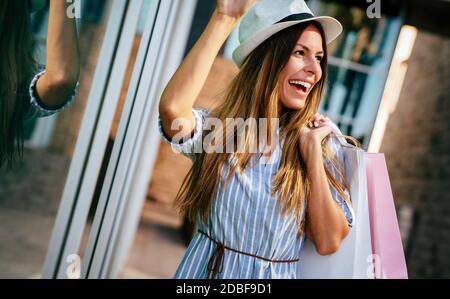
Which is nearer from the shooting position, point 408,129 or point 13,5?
point 13,5

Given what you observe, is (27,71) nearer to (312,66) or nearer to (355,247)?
(312,66)

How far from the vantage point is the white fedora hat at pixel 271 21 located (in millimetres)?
940

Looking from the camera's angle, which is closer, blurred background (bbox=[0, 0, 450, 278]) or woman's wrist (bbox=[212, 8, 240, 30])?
woman's wrist (bbox=[212, 8, 240, 30])

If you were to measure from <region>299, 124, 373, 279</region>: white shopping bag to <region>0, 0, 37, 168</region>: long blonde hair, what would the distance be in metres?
0.68

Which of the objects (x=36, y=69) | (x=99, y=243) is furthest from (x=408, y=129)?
(x=36, y=69)

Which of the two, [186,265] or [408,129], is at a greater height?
[408,129]

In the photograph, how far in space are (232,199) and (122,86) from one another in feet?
2.08

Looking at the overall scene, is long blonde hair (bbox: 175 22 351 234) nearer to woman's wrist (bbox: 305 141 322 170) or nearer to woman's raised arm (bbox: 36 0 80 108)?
woman's wrist (bbox: 305 141 322 170)

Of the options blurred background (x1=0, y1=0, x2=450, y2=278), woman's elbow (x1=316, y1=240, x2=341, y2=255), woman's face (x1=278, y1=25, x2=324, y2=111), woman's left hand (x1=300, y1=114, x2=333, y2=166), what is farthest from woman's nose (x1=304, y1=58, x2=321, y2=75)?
woman's elbow (x1=316, y1=240, x2=341, y2=255)

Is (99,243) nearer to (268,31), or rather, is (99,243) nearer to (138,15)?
(138,15)

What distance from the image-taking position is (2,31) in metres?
0.78

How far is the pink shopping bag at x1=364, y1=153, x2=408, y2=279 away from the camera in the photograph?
0.95 metres

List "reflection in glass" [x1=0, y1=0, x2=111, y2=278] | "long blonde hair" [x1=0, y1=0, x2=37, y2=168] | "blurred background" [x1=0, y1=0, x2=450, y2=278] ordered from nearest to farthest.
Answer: "long blonde hair" [x1=0, y1=0, x2=37, y2=168]
"reflection in glass" [x1=0, y1=0, x2=111, y2=278]
"blurred background" [x1=0, y1=0, x2=450, y2=278]

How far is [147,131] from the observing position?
2.89 meters
